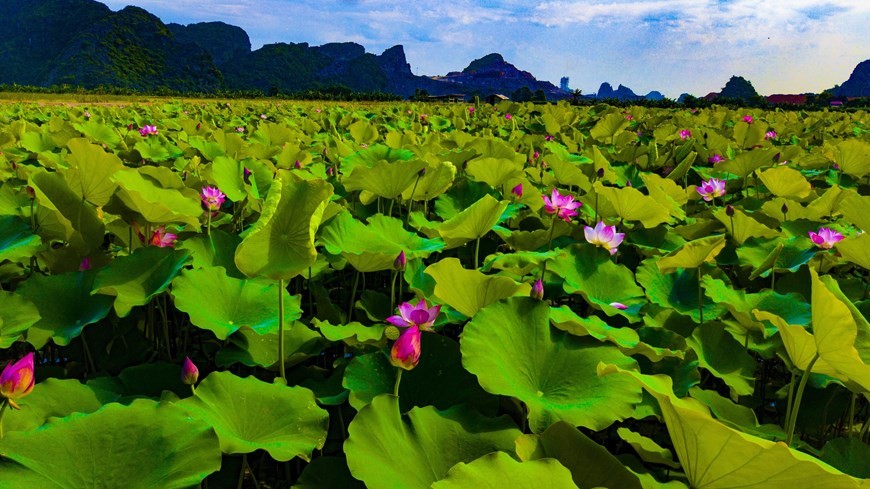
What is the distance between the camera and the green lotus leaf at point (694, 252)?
1.18 metres

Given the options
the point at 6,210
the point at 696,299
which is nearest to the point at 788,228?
the point at 696,299

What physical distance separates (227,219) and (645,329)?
4.61ft

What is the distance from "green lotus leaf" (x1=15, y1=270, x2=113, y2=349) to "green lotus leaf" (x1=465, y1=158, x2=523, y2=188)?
118 centimetres

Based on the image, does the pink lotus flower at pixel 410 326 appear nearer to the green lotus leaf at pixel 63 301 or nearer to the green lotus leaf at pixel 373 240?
the green lotus leaf at pixel 373 240

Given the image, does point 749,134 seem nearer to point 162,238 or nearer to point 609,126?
point 609,126

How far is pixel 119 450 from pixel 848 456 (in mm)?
1110

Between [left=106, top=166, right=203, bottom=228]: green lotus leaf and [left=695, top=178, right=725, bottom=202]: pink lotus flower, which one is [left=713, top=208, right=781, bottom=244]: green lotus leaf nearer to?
[left=695, top=178, right=725, bottom=202]: pink lotus flower

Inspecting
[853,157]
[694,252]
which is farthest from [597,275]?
[853,157]

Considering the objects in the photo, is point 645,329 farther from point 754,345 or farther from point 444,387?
point 444,387

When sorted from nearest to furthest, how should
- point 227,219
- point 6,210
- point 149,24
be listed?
point 6,210 → point 227,219 → point 149,24

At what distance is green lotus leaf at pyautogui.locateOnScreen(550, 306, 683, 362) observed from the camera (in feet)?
3.17

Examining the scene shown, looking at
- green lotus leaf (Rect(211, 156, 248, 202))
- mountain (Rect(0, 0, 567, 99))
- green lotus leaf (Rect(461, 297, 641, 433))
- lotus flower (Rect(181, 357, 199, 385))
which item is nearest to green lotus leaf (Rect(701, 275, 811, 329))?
green lotus leaf (Rect(461, 297, 641, 433))

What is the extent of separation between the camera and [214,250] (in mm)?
1443

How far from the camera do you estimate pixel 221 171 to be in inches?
65.8
